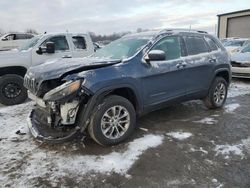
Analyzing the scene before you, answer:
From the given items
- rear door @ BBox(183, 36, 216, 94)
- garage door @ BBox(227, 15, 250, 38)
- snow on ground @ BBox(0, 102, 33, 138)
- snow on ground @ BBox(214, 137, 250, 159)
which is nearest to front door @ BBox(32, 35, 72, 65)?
snow on ground @ BBox(0, 102, 33, 138)

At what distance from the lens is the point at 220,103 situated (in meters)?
6.67

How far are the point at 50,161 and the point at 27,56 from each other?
4.48 metres

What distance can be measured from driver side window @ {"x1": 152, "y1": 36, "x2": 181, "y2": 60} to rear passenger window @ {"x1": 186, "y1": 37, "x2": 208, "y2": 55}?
1.04 ft

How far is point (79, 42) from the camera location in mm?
8664

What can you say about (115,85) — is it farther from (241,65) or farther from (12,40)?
(12,40)

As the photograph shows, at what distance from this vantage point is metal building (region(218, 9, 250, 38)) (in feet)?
102

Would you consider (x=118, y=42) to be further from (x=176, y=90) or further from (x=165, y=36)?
(x=176, y=90)

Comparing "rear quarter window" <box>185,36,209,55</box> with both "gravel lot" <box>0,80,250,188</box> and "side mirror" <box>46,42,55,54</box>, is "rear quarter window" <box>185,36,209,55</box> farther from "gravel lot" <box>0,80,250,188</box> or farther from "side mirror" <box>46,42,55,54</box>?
"side mirror" <box>46,42,55,54</box>

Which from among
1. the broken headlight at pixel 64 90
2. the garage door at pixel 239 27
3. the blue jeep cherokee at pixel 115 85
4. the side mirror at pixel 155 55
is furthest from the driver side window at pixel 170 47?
the garage door at pixel 239 27

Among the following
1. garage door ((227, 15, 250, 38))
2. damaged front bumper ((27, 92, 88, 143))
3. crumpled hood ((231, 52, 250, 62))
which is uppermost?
garage door ((227, 15, 250, 38))

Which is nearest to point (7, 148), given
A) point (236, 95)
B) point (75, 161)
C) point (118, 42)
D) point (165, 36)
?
point (75, 161)

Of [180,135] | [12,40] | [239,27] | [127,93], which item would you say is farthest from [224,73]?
[239,27]

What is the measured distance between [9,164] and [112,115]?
64.0 inches

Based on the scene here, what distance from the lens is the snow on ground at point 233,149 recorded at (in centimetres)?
423
